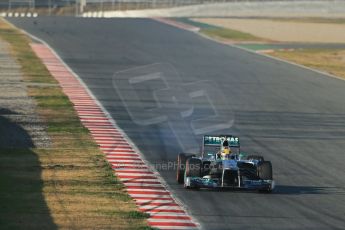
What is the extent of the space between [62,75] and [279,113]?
56.3 feet

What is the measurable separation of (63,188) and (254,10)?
370 feet

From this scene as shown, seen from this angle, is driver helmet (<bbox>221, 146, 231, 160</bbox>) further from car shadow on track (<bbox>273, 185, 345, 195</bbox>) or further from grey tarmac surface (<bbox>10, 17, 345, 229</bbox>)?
car shadow on track (<bbox>273, 185, 345, 195</bbox>)

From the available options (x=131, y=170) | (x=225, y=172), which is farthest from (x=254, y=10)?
(x=225, y=172)

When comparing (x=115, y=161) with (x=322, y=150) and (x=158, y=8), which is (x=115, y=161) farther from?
(x=158, y=8)

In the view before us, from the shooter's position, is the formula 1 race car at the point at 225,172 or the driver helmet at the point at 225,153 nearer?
the formula 1 race car at the point at 225,172

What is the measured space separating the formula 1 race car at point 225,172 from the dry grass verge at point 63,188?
1.76 m

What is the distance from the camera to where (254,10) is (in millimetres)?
132875

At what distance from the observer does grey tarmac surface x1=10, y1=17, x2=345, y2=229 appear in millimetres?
21031

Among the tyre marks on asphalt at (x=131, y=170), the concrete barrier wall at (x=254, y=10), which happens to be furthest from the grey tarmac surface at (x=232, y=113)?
the concrete barrier wall at (x=254, y=10)

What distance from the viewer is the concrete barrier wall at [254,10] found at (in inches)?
5092

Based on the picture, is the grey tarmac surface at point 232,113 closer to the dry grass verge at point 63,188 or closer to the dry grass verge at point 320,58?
the dry grass verge at point 63,188

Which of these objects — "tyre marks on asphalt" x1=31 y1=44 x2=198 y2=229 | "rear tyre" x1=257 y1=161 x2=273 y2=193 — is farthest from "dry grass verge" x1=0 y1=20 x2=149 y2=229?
"rear tyre" x1=257 y1=161 x2=273 y2=193

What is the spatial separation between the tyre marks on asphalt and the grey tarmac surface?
45 centimetres

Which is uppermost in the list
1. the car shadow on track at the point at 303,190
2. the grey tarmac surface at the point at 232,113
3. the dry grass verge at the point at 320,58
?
the car shadow on track at the point at 303,190
